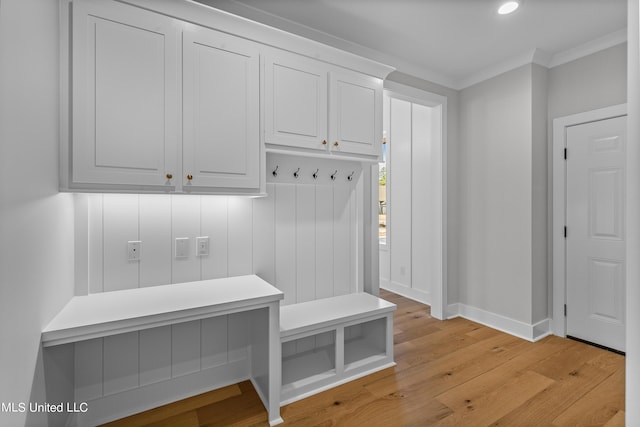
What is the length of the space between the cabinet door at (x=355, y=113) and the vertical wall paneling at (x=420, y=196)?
1.62m

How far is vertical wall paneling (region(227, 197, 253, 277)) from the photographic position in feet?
7.11

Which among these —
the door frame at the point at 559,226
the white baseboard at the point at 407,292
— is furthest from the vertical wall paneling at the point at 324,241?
the door frame at the point at 559,226

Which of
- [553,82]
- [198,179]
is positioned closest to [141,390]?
[198,179]

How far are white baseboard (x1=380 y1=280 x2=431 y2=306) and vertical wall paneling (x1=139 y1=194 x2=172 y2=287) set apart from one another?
3.01 m

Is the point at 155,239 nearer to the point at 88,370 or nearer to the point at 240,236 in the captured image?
the point at 240,236

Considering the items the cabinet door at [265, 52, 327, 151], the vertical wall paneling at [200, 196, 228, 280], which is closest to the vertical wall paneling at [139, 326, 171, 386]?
the vertical wall paneling at [200, 196, 228, 280]

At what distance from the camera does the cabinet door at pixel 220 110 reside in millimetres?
1725

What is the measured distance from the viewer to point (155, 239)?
194 cm

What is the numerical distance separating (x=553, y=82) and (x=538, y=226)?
4.47 feet

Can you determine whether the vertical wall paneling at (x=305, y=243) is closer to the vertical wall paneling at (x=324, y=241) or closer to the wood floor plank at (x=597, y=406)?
the vertical wall paneling at (x=324, y=241)

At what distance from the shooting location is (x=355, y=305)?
2.36 meters

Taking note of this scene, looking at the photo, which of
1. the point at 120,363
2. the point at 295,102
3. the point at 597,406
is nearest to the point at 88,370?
the point at 120,363

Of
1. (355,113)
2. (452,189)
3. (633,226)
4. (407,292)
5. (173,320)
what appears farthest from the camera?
(407,292)

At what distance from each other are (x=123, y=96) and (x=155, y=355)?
1.51m
